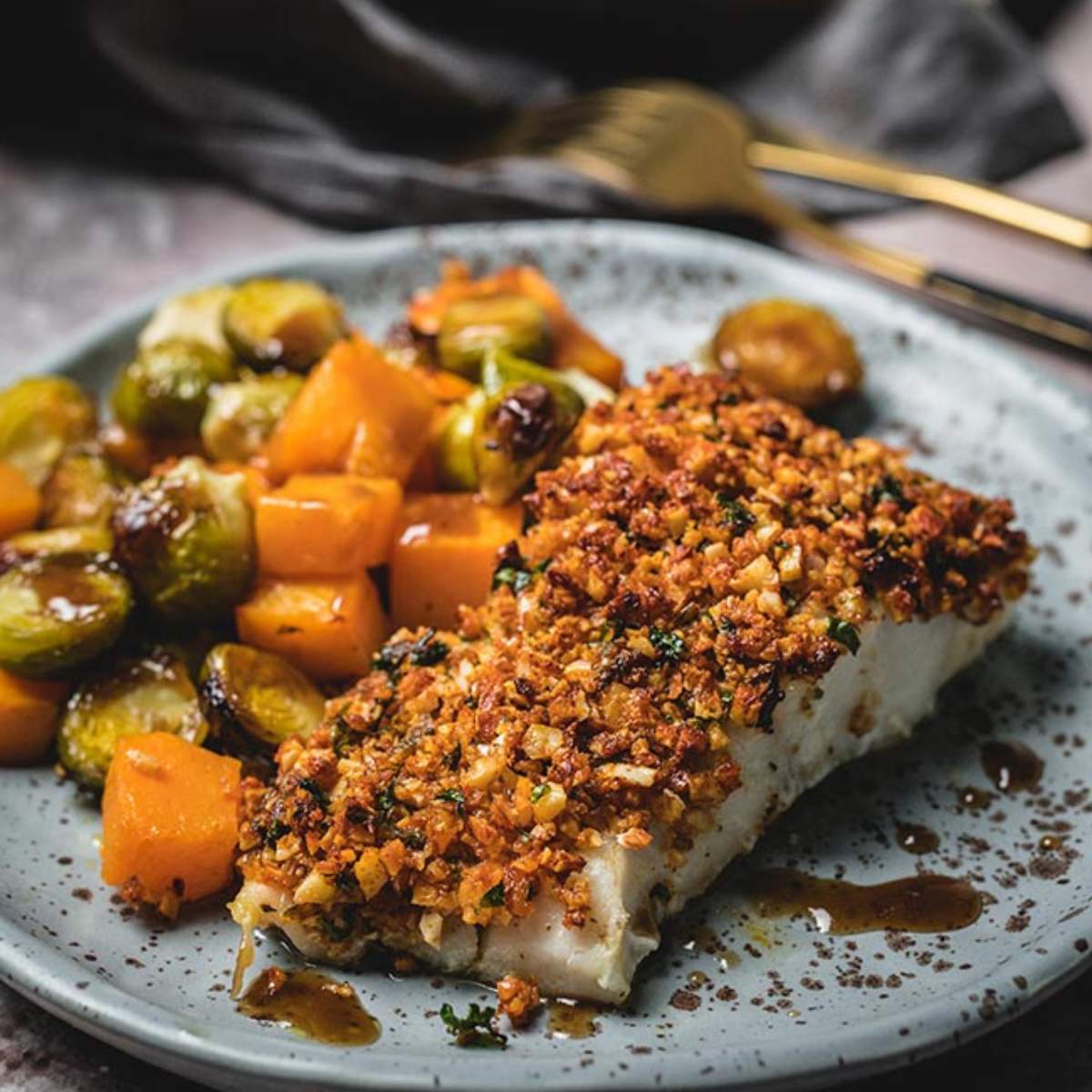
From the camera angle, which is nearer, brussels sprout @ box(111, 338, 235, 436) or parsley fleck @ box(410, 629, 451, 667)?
parsley fleck @ box(410, 629, 451, 667)

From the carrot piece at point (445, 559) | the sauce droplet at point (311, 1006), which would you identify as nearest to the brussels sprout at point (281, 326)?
the carrot piece at point (445, 559)

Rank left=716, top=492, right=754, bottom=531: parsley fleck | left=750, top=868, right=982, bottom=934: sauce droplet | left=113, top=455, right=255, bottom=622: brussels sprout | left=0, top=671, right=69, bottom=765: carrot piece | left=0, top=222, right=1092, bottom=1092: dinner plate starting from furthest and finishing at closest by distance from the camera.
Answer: left=113, top=455, right=255, bottom=622: brussels sprout < left=0, top=671, right=69, bottom=765: carrot piece < left=716, top=492, right=754, bottom=531: parsley fleck < left=750, top=868, right=982, bottom=934: sauce droplet < left=0, top=222, right=1092, bottom=1092: dinner plate

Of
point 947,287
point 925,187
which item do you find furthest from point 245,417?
A: point 925,187

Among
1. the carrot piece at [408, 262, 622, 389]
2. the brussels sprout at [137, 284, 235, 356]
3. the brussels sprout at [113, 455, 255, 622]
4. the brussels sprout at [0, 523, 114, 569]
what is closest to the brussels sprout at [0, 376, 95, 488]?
the brussels sprout at [137, 284, 235, 356]

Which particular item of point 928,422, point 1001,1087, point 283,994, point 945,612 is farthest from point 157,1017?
point 928,422

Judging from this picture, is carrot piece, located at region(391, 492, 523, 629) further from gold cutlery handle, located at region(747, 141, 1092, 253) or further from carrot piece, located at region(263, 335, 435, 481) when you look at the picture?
gold cutlery handle, located at region(747, 141, 1092, 253)

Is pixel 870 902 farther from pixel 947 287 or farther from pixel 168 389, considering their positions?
pixel 947 287
